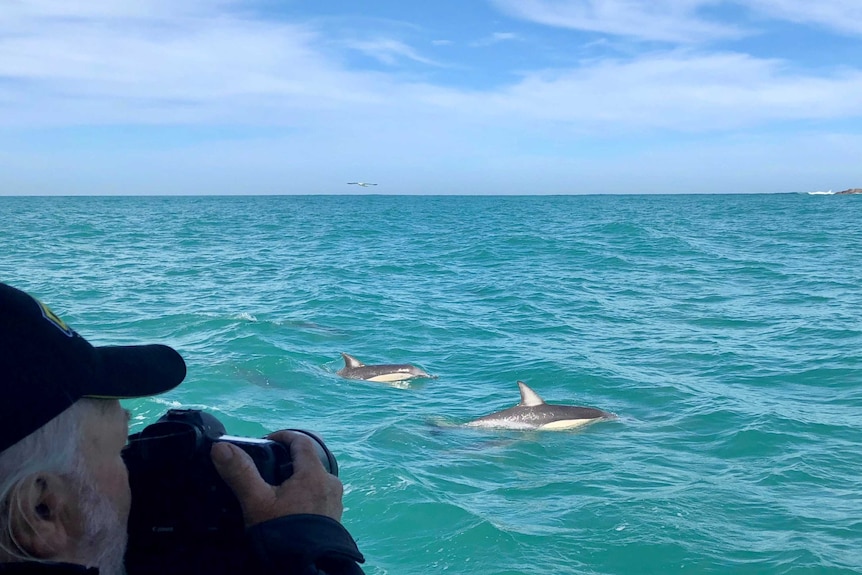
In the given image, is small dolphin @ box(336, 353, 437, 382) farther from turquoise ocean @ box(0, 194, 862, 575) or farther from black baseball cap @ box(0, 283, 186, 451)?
black baseball cap @ box(0, 283, 186, 451)

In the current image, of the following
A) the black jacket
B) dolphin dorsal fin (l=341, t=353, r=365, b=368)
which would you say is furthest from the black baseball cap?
dolphin dorsal fin (l=341, t=353, r=365, b=368)

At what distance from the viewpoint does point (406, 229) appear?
52.9 meters

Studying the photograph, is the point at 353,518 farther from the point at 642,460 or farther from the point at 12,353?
the point at 12,353

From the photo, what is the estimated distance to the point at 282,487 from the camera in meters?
1.68

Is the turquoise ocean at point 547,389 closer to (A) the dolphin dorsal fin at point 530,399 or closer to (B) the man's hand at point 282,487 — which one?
(A) the dolphin dorsal fin at point 530,399

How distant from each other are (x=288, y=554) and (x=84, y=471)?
0.42 m

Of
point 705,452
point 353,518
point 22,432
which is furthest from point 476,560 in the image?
point 22,432

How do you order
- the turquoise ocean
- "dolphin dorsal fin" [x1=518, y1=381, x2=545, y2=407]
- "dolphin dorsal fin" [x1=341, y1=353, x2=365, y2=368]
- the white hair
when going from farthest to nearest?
"dolphin dorsal fin" [x1=341, y1=353, x2=365, y2=368]
"dolphin dorsal fin" [x1=518, y1=381, x2=545, y2=407]
the turquoise ocean
the white hair

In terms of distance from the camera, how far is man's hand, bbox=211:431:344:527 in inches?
63.6

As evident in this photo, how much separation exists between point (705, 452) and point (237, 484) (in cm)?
831

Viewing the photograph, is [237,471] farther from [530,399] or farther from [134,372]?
[530,399]

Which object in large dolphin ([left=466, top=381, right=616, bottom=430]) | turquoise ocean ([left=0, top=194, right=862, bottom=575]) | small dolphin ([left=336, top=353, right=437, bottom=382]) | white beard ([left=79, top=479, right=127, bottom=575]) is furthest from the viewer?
small dolphin ([left=336, top=353, right=437, bottom=382])

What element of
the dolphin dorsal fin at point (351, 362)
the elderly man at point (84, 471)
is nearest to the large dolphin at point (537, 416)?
the dolphin dorsal fin at point (351, 362)

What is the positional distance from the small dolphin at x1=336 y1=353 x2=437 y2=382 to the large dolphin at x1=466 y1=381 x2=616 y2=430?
267cm
